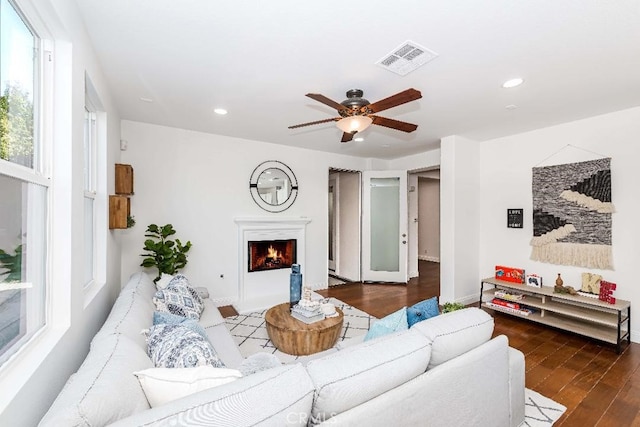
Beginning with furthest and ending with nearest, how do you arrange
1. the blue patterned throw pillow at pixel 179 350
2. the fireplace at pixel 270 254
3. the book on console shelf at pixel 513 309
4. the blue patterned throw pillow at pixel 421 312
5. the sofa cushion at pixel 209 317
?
the fireplace at pixel 270 254 < the book on console shelf at pixel 513 309 < the sofa cushion at pixel 209 317 < the blue patterned throw pillow at pixel 421 312 < the blue patterned throw pillow at pixel 179 350

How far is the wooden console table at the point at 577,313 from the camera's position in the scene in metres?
3.04

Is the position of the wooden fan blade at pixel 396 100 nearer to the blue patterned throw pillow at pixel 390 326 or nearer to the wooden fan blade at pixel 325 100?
the wooden fan blade at pixel 325 100

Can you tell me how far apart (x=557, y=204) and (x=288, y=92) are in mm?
3588

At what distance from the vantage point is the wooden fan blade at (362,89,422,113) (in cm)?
206

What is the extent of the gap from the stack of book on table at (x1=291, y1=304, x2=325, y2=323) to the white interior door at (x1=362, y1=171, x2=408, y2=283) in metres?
3.17

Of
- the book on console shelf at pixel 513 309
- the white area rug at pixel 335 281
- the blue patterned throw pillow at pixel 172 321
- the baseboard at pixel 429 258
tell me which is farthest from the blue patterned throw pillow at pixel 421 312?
the baseboard at pixel 429 258

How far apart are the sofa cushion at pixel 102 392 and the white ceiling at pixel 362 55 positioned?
1805mm

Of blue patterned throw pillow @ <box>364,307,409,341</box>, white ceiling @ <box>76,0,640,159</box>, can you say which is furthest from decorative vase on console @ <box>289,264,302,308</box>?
white ceiling @ <box>76,0,640,159</box>

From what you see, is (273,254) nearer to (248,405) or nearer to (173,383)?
(173,383)

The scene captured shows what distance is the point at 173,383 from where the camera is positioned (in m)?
1.13

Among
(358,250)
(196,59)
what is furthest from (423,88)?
(358,250)

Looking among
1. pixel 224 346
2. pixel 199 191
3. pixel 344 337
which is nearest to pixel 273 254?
pixel 199 191

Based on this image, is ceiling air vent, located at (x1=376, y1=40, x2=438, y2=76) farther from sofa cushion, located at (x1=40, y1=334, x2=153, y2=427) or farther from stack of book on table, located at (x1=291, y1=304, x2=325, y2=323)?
sofa cushion, located at (x1=40, y1=334, x2=153, y2=427)

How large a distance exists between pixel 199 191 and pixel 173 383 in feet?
11.4
